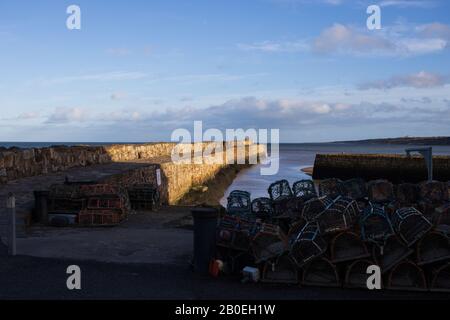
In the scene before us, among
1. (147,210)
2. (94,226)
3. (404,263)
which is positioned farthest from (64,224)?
(404,263)

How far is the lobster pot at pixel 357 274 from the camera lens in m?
7.39

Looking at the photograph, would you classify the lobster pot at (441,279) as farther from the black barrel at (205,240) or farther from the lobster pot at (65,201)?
the lobster pot at (65,201)

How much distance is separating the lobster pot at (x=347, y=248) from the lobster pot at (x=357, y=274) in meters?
0.09

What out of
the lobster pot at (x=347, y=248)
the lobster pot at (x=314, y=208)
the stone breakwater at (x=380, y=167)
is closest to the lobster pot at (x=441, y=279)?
the lobster pot at (x=347, y=248)

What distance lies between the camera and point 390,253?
24.6 feet

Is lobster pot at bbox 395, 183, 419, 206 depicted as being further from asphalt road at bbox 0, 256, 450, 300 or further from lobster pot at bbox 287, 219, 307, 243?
asphalt road at bbox 0, 256, 450, 300

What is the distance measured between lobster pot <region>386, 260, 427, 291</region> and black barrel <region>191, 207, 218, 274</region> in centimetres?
259

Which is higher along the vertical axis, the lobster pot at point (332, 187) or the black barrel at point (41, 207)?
the lobster pot at point (332, 187)

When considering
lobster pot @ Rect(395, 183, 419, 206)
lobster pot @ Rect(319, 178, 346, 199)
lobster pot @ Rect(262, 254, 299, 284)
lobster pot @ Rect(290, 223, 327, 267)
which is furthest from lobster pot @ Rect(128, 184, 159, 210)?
lobster pot @ Rect(290, 223, 327, 267)

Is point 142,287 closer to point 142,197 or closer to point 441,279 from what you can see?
point 441,279

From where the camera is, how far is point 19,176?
18.6 meters

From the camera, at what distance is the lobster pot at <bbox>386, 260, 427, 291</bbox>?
728 centimetres
